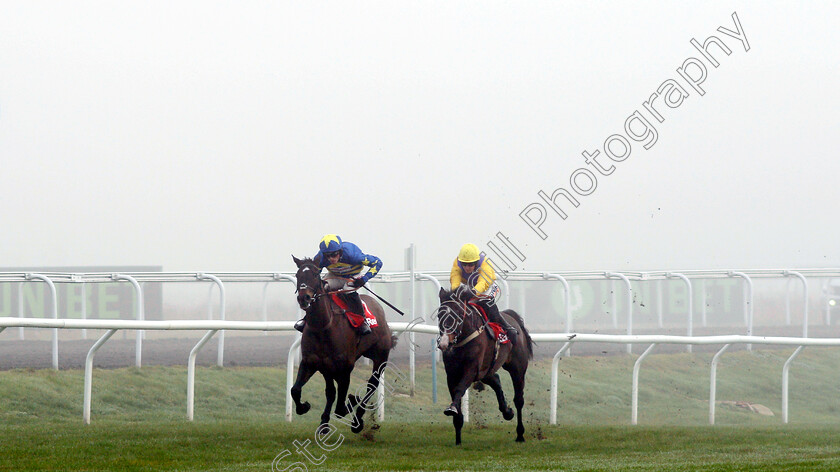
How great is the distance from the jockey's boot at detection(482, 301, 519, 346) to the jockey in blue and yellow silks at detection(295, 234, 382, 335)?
0.94 metres

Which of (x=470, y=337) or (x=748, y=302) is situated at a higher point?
(x=470, y=337)

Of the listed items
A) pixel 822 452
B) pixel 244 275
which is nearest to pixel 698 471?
pixel 822 452

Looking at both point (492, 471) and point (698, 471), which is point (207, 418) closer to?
point (492, 471)

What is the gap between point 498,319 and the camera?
25.3 feet

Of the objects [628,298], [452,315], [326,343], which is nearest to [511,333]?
[452,315]

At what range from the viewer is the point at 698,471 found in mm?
5344

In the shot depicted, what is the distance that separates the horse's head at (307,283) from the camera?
6520mm

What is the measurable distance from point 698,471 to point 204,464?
9.09 ft

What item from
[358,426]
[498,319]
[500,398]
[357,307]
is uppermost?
[357,307]

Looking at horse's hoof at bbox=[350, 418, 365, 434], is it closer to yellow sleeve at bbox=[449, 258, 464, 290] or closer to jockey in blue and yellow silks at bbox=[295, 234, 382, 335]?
jockey in blue and yellow silks at bbox=[295, 234, 382, 335]

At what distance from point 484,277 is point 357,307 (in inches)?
40.0

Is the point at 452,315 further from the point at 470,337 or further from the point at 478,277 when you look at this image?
the point at 478,277

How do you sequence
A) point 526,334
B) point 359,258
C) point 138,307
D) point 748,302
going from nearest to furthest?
1. point 359,258
2. point 526,334
3. point 138,307
4. point 748,302

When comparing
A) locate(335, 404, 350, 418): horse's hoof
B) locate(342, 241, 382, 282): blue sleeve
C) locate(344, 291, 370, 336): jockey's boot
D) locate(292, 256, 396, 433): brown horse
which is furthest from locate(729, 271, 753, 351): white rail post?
locate(335, 404, 350, 418): horse's hoof
